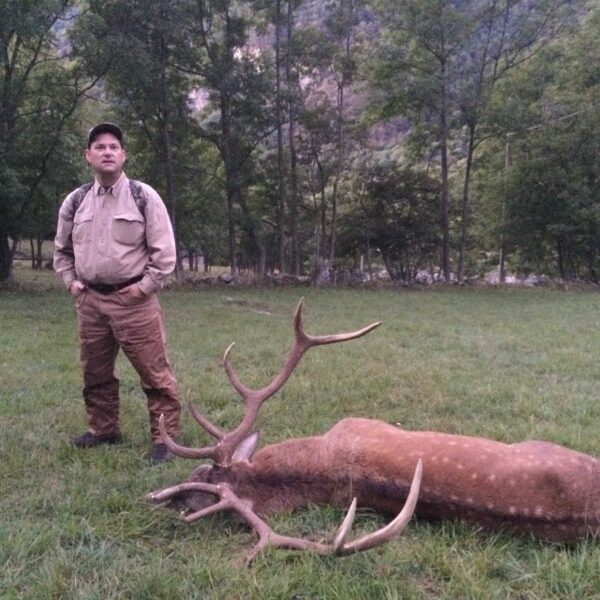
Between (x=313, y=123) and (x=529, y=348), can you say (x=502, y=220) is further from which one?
(x=529, y=348)

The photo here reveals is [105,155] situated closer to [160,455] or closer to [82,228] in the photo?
[82,228]

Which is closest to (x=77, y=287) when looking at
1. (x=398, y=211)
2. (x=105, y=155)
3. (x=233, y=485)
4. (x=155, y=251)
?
(x=155, y=251)

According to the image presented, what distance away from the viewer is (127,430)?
190 inches

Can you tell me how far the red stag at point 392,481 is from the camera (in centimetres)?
287

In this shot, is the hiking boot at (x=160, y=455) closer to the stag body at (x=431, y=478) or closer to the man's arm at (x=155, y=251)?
the stag body at (x=431, y=478)

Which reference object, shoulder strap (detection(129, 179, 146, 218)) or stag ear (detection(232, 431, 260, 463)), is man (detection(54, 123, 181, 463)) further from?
stag ear (detection(232, 431, 260, 463))

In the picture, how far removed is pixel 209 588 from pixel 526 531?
4.66ft

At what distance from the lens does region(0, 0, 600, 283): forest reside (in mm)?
18188

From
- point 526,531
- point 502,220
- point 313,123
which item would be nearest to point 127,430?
point 526,531

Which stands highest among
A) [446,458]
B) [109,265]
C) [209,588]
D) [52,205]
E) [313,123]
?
[313,123]

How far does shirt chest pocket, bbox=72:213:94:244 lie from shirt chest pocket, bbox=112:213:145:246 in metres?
0.16

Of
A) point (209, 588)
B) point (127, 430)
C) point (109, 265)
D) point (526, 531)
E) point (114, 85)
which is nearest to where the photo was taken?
point (209, 588)

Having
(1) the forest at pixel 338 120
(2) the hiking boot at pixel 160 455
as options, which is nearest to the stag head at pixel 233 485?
(2) the hiking boot at pixel 160 455

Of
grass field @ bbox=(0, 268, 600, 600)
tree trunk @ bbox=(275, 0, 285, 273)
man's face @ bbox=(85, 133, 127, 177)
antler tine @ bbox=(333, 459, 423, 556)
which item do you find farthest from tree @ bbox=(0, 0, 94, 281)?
antler tine @ bbox=(333, 459, 423, 556)
